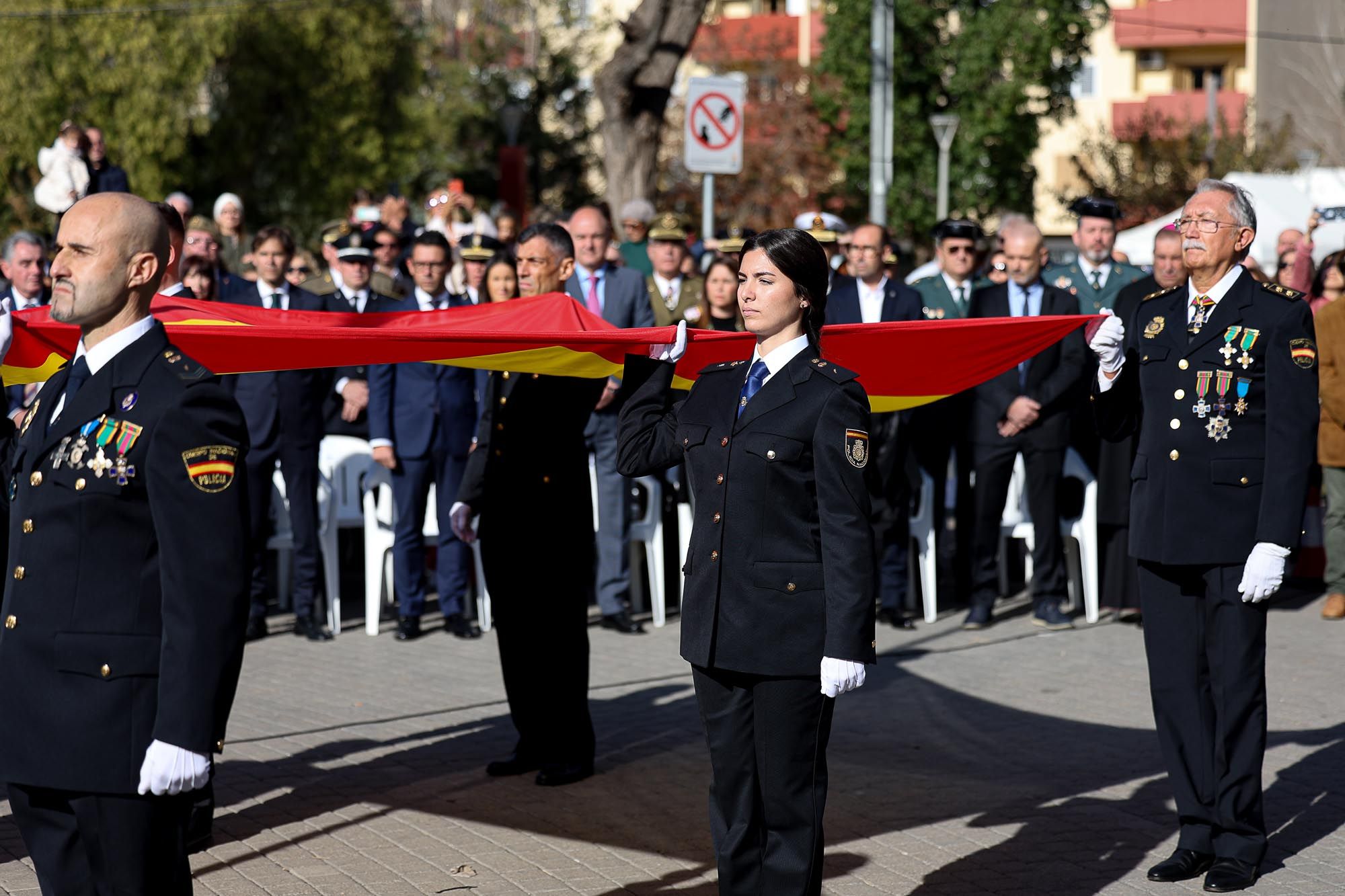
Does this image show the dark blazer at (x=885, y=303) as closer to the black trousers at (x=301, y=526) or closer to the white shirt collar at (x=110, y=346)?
the black trousers at (x=301, y=526)

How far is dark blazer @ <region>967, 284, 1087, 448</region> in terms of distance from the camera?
10.4 metres

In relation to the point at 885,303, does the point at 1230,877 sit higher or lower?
lower

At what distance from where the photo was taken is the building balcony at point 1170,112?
4644 cm

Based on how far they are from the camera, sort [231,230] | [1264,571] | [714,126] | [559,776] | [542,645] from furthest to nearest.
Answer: [231,230]
[714,126]
[542,645]
[559,776]
[1264,571]

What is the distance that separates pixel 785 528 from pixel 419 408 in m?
5.99

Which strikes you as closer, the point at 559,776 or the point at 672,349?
the point at 672,349

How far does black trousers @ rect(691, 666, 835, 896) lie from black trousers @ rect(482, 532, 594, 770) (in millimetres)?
2318

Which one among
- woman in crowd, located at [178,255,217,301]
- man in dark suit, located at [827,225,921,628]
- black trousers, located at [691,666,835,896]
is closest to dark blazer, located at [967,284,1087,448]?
man in dark suit, located at [827,225,921,628]

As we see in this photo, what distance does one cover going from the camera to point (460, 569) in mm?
10328

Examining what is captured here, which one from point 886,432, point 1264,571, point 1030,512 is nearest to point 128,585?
point 1264,571

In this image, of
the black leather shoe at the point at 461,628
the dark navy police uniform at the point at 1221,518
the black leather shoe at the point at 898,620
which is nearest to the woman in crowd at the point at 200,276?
the black leather shoe at the point at 461,628

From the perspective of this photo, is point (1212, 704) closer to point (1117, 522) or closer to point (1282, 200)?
point (1117, 522)

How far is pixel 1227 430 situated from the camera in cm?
580

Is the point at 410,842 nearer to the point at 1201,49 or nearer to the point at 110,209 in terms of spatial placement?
the point at 110,209
